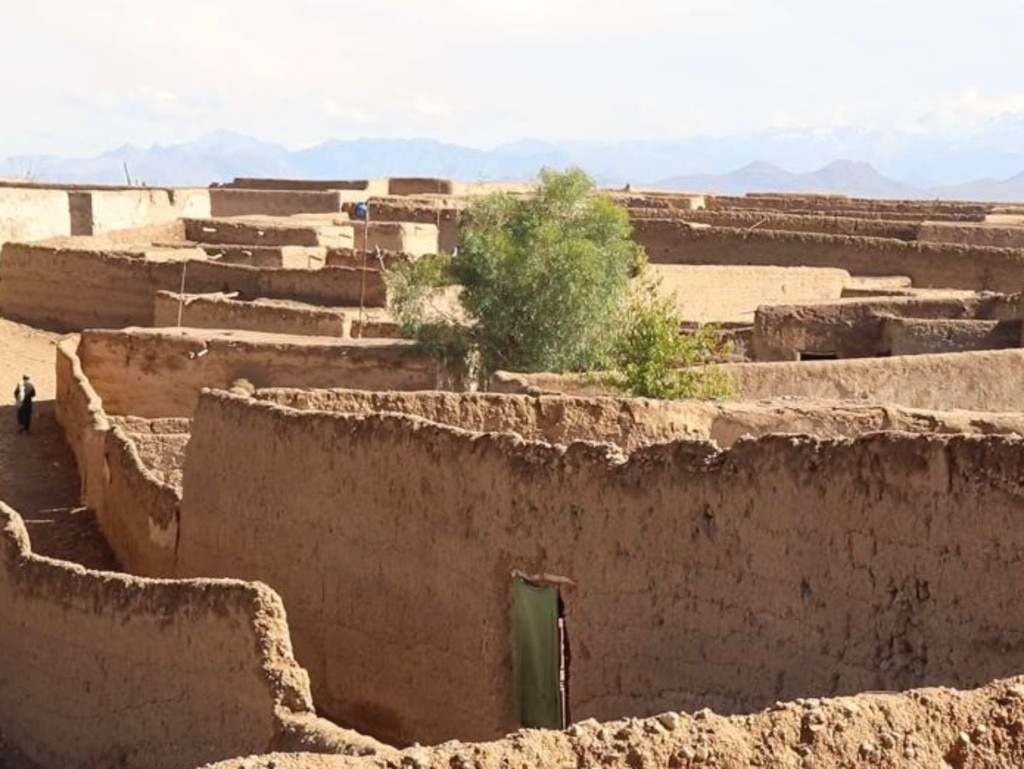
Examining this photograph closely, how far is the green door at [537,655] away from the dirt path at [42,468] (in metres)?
5.47

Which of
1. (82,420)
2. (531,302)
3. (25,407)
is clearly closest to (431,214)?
(25,407)

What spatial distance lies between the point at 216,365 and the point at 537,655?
36.6ft

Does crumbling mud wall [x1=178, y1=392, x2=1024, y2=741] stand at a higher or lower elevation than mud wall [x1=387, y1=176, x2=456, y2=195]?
lower

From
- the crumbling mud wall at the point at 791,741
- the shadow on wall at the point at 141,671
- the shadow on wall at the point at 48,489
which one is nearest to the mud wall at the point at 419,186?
the shadow on wall at the point at 48,489

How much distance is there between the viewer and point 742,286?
25.4 m

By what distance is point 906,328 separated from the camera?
18859mm

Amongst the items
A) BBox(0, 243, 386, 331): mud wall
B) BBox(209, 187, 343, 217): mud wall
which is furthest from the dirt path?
BBox(209, 187, 343, 217): mud wall

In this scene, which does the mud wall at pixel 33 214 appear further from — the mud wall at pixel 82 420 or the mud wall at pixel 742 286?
the mud wall at pixel 742 286

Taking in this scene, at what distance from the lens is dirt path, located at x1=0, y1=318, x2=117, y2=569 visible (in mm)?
15414

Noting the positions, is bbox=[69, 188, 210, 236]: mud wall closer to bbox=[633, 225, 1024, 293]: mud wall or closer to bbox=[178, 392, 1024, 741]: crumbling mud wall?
bbox=[633, 225, 1024, 293]: mud wall

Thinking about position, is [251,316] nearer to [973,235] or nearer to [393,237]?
Result: [393,237]

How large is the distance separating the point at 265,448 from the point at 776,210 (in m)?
24.6

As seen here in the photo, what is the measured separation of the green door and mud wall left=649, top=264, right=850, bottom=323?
14284mm

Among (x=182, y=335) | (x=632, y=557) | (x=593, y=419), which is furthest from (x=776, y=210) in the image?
(x=632, y=557)
